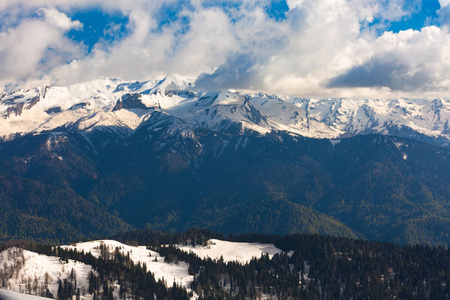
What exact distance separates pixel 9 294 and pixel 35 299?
5162 mm

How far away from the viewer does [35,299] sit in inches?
4168

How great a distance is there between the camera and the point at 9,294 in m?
105
